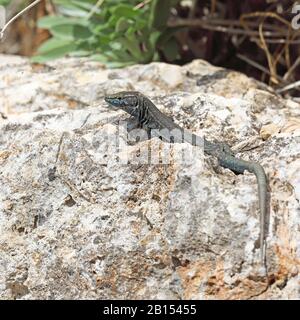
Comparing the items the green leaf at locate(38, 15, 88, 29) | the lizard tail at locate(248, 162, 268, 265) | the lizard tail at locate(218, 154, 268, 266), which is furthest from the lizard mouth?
the green leaf at locate(38, 15, 88, 29)

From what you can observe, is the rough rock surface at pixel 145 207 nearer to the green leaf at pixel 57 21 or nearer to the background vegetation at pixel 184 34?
the background vegetation at pixel 184 34

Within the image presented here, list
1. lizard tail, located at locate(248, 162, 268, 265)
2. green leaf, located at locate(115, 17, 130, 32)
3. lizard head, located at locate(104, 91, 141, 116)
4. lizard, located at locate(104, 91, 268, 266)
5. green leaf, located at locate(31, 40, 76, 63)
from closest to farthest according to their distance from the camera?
lizard tail, located at locate(248, 162, 268, 265) → lizard, located at locate(104, 91, 268, 266) → lizard head, located at locate(104, 91, 141, 116) → green leaf, located at locate(115, 17, 130, 32) → green leaf, located at locate(31, 40, 76, 63)

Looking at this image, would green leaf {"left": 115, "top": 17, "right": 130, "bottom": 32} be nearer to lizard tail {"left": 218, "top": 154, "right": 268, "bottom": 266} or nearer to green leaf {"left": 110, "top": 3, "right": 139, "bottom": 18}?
green leaf {"left": 110, "top": 3, "right": 139, "bottom": 18}

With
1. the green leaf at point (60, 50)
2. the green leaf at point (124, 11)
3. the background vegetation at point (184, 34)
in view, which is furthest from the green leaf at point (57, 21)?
the green leaf at point (124, 11)

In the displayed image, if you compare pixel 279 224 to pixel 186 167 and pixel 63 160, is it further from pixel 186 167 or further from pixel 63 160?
pixel 63 160

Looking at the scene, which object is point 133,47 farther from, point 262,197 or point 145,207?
point 262,197

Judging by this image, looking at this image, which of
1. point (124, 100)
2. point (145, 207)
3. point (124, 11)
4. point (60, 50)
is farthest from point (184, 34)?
point (145, 207)
